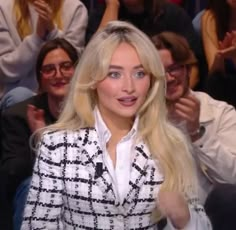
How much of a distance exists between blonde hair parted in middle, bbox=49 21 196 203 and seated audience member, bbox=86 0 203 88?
1064mm

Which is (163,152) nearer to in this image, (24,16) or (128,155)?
(128,155)

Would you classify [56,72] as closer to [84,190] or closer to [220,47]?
[220,47]

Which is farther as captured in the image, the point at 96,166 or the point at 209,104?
the point at 209,104

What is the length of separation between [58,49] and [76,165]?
84 cm

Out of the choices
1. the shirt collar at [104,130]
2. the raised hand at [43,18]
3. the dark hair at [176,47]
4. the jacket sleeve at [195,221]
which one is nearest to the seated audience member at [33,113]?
the raised hand at [43,18]

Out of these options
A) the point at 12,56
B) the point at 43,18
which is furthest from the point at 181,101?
the point at 12,56

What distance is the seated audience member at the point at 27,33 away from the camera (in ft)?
8.42

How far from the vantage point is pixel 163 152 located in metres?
1.56

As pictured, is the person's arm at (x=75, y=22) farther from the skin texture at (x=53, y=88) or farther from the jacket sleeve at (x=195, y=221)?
the jacket sleeve at (x=195, y=221)

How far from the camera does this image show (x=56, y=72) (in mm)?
2256

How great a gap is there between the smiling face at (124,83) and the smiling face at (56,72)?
672 millimetres

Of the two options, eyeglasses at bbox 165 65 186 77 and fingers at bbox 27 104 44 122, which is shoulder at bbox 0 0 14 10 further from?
eyeglasses at bbox 165 65 186 77

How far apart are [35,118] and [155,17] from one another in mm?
750

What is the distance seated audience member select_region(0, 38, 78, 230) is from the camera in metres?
2.08
